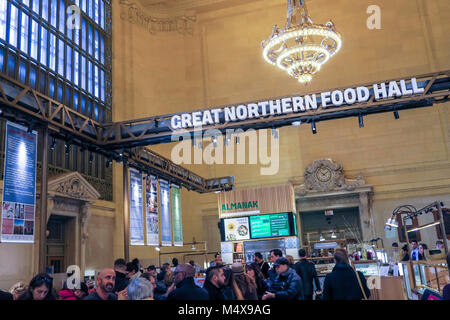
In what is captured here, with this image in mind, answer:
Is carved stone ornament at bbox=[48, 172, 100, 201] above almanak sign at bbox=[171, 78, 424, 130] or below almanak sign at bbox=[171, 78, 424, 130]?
below

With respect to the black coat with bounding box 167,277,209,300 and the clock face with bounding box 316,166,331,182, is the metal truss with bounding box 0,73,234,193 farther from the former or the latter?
the clock face with bounding box 316,166,331,182

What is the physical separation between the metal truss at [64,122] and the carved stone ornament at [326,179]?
671 centimetres

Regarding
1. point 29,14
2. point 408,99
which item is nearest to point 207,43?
point 29,14

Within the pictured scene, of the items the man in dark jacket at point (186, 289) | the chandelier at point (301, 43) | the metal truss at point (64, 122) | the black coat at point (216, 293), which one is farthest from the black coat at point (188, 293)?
the chandelier at point (301, 43)

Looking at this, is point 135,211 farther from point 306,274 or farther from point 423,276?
point 423,276

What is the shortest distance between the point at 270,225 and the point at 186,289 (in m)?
11.0

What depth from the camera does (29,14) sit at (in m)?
13.3

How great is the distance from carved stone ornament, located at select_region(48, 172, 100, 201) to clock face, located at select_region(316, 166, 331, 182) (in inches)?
386

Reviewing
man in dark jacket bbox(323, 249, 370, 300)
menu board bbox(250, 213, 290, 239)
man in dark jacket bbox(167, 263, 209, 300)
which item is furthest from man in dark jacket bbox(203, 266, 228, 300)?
menu board bbox(250, 213, 290, 239)

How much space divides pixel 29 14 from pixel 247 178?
11781 mm

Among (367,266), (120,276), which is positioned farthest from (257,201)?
(120,276)

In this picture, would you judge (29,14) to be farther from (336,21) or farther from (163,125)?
(336,21)

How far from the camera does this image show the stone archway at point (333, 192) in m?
17.7

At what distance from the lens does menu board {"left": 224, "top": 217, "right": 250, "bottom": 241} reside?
1462 centimetres
